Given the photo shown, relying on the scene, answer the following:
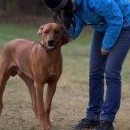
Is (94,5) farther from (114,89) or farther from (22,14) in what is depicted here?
(22,14)

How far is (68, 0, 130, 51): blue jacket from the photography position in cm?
702

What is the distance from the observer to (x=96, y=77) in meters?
7.85

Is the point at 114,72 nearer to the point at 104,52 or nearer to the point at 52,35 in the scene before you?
the point at 104,52

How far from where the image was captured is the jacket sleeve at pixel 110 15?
23.0 ft

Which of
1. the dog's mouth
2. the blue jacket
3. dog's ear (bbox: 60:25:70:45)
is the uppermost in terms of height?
the blue jacket

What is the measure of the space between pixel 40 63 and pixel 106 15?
1.03 meters

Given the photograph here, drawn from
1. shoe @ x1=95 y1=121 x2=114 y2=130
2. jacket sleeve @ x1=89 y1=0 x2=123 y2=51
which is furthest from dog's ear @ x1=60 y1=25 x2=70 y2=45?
shoe @ x1=95 y1=121 x2=114 y2=130

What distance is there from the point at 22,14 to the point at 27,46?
3021 centimetres

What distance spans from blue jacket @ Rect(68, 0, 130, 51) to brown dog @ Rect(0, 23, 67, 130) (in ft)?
1.27

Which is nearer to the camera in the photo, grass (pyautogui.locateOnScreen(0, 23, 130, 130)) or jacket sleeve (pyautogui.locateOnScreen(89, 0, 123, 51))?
jacket sleeve (pyautogui.locateOnScreen(89, 0, 123, 51))

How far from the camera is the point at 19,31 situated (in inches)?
1139

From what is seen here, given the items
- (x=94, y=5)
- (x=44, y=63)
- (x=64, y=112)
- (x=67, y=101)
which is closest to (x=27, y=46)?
(x=44, y=63)

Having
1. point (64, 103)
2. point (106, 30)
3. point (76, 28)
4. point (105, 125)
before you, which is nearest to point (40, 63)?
point (76, 28)

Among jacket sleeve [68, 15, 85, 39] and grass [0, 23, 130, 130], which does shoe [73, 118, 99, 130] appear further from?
jacket sleeve [68, 15, 85, 39]
